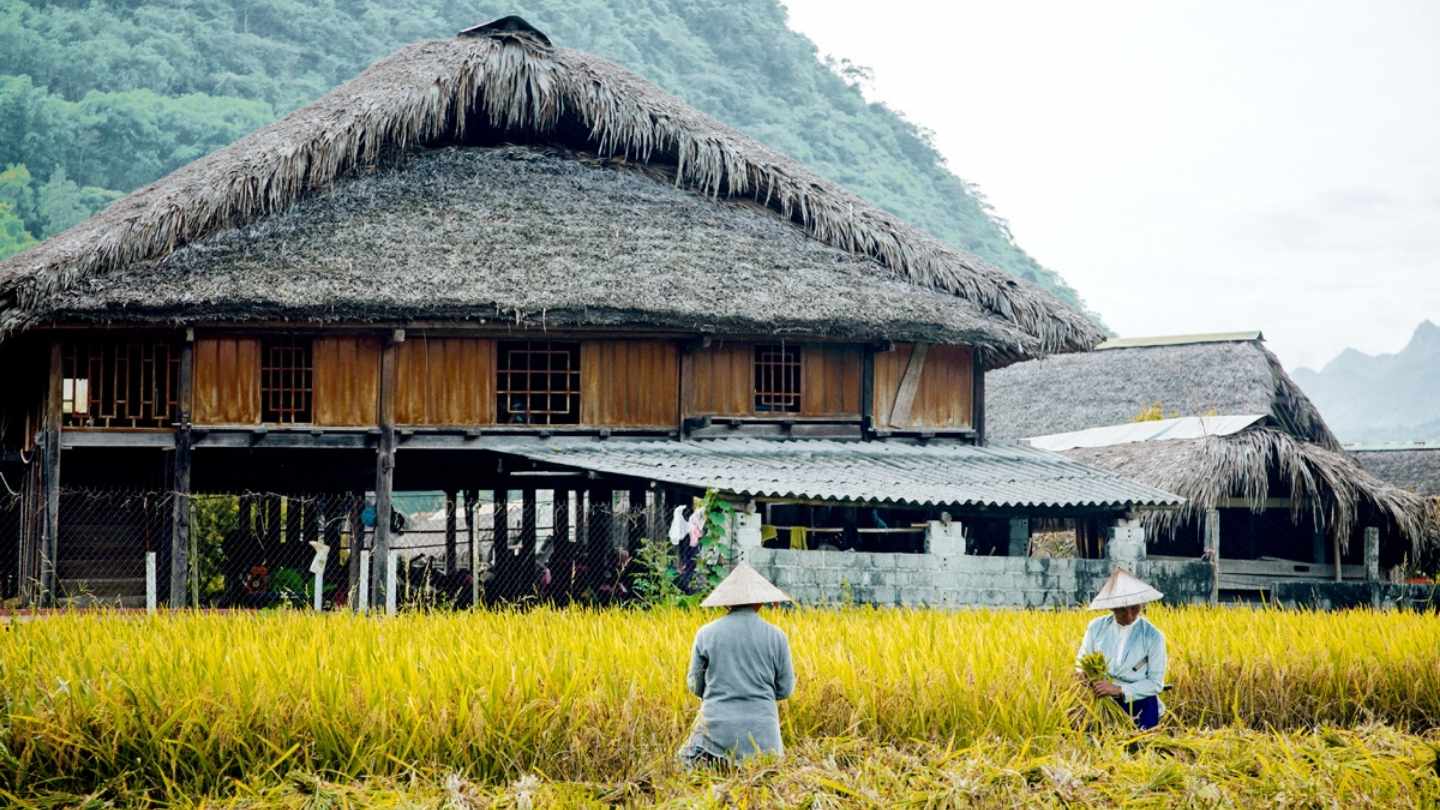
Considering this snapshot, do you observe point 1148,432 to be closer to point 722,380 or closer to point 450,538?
point 722,380

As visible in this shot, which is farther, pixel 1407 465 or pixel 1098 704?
pixel 1407 465

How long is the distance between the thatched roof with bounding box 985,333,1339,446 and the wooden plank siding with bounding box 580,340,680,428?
28.2ft

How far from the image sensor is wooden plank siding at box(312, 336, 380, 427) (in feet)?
51.4

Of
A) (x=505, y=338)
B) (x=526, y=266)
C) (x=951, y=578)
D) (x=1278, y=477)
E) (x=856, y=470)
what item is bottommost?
(x=951, y=578)

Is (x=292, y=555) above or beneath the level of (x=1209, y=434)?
beneath

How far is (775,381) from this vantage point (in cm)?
1711

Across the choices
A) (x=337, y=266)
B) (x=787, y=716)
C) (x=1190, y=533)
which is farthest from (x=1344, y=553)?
(x=787, y=716)

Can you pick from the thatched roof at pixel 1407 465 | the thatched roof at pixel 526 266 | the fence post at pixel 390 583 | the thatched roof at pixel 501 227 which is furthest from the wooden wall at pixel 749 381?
the thatched roof at pixel 1407 465

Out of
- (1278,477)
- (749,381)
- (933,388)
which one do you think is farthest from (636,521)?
(1278,477)

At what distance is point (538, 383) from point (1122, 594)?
1037 cm

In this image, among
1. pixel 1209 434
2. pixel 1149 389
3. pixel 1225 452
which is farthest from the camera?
pixel 1149 389

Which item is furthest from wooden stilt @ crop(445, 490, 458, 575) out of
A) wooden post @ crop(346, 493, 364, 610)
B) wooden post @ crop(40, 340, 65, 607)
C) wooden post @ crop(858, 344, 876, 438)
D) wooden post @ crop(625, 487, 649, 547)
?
wooden post @ crop(858, 344, 876, 438)

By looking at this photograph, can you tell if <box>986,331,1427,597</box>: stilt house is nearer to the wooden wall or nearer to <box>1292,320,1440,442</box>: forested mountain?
the wooden wall

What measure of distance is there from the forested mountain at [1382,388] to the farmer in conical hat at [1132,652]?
11141 cm
